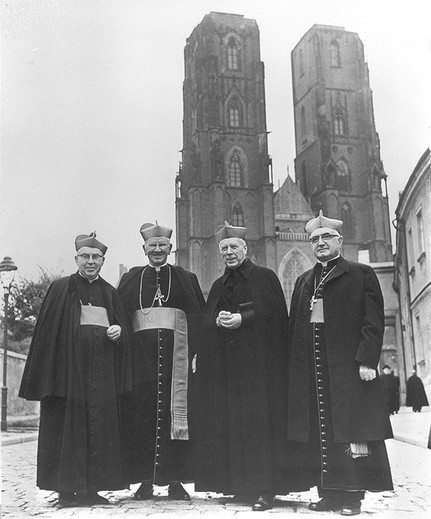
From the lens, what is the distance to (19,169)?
744 centimetres

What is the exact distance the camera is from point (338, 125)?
192ft

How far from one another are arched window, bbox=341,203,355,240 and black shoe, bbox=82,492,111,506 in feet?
173

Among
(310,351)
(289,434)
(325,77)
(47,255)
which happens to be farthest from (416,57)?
(325,77)

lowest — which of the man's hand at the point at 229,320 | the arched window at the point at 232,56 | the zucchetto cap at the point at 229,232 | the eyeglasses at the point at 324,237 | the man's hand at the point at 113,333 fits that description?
the man's hand at the point at 113,333

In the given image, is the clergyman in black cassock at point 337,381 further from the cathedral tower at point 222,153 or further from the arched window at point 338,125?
the arched window at point 338,125

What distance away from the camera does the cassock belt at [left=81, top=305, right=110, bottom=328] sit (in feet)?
19.7

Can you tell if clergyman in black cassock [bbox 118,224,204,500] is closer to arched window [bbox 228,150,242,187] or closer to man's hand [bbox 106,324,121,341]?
man's hand [bbox 106,324,121,341]

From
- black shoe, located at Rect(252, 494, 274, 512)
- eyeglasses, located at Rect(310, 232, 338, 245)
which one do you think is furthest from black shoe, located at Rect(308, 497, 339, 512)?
eyeglasses, located at Rect(310, 232, 338, 245)

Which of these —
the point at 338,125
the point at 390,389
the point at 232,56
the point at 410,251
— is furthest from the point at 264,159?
the point at 410,251

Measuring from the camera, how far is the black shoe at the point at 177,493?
584 cm

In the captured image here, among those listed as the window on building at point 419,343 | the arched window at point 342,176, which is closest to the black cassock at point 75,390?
the window on building at point 419,343

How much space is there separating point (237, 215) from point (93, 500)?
50.3 m

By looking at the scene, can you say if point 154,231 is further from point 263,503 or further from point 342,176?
point 342,176

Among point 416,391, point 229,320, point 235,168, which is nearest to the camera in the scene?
point 229,320
